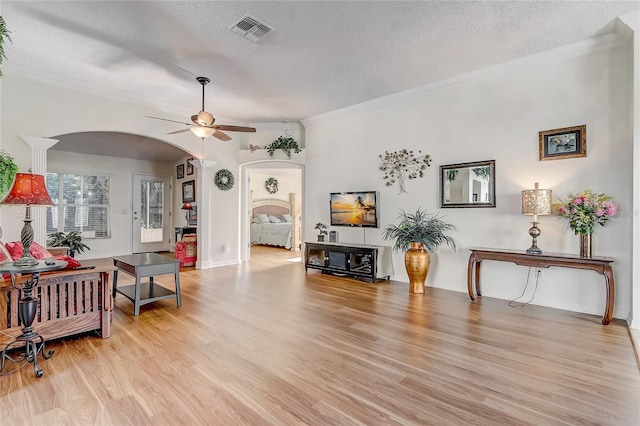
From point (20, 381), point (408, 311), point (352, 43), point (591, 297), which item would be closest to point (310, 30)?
point (352, 43)

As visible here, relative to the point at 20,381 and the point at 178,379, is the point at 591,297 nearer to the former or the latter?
the point at 178,379

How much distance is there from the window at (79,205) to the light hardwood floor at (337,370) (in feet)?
17.9

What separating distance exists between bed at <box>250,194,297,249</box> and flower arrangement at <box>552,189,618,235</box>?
21.4ft

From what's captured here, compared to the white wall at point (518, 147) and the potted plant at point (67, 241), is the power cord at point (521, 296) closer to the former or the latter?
the white wall at point (518, 147)

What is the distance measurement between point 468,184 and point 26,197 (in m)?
4.62

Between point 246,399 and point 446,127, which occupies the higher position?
→ point 446,127

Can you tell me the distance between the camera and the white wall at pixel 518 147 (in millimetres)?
3367

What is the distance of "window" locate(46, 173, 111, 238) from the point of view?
7270 millimetres

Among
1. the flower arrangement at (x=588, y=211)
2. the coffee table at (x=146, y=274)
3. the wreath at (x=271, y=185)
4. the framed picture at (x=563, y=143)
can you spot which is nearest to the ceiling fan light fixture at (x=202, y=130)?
the coffee table at (x=146, y=274)

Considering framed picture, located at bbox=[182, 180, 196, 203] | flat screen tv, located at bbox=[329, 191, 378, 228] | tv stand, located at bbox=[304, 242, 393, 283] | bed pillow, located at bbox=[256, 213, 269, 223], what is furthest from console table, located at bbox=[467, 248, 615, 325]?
bed pillow, located at bbox=[256, 213, 269, 223]

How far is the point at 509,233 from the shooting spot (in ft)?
13.2

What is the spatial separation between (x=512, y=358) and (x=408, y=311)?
1.22m

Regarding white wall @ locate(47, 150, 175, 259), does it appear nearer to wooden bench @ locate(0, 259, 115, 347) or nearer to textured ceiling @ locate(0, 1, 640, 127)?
textured ceiling @ locate(0, 1, 640, 127)

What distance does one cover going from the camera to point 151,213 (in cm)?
891
